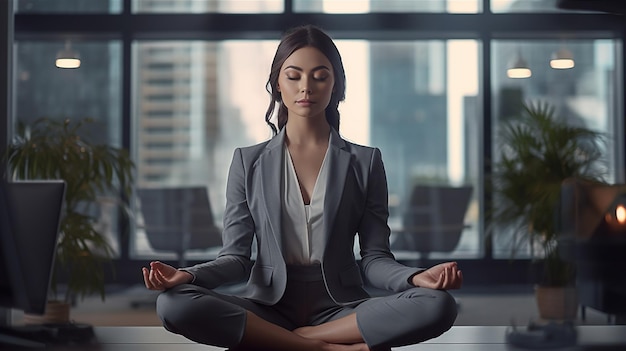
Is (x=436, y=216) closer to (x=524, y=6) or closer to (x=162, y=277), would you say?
(x=524, y=6)

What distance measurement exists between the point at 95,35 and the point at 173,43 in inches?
22.6

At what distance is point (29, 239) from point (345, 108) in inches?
154

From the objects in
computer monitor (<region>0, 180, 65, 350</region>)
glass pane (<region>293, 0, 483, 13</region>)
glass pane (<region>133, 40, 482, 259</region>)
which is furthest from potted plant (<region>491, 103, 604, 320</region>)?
computer monitor (<region>0, 180, 65, 350</region>)

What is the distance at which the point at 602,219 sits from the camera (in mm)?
5504

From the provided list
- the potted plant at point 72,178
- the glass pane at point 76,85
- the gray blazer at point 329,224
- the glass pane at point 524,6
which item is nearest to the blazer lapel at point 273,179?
the gray blazer at point 329,224

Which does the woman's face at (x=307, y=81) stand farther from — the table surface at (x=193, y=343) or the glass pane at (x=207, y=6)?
the glass pane at (x=207, y=6)

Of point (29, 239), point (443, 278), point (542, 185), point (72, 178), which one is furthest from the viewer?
point (542, 185)

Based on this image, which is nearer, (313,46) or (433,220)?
(313,46)

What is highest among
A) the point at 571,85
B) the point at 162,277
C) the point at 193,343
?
the point at 571,85

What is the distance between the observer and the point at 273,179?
222 centimetres

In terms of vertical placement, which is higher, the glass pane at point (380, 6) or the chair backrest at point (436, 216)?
the glass pane at point (380, 6)

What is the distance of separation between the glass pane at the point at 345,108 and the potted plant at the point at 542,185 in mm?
331

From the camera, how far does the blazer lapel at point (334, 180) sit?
7.09 ft

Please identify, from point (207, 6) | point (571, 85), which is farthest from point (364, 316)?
point (571, 85)
